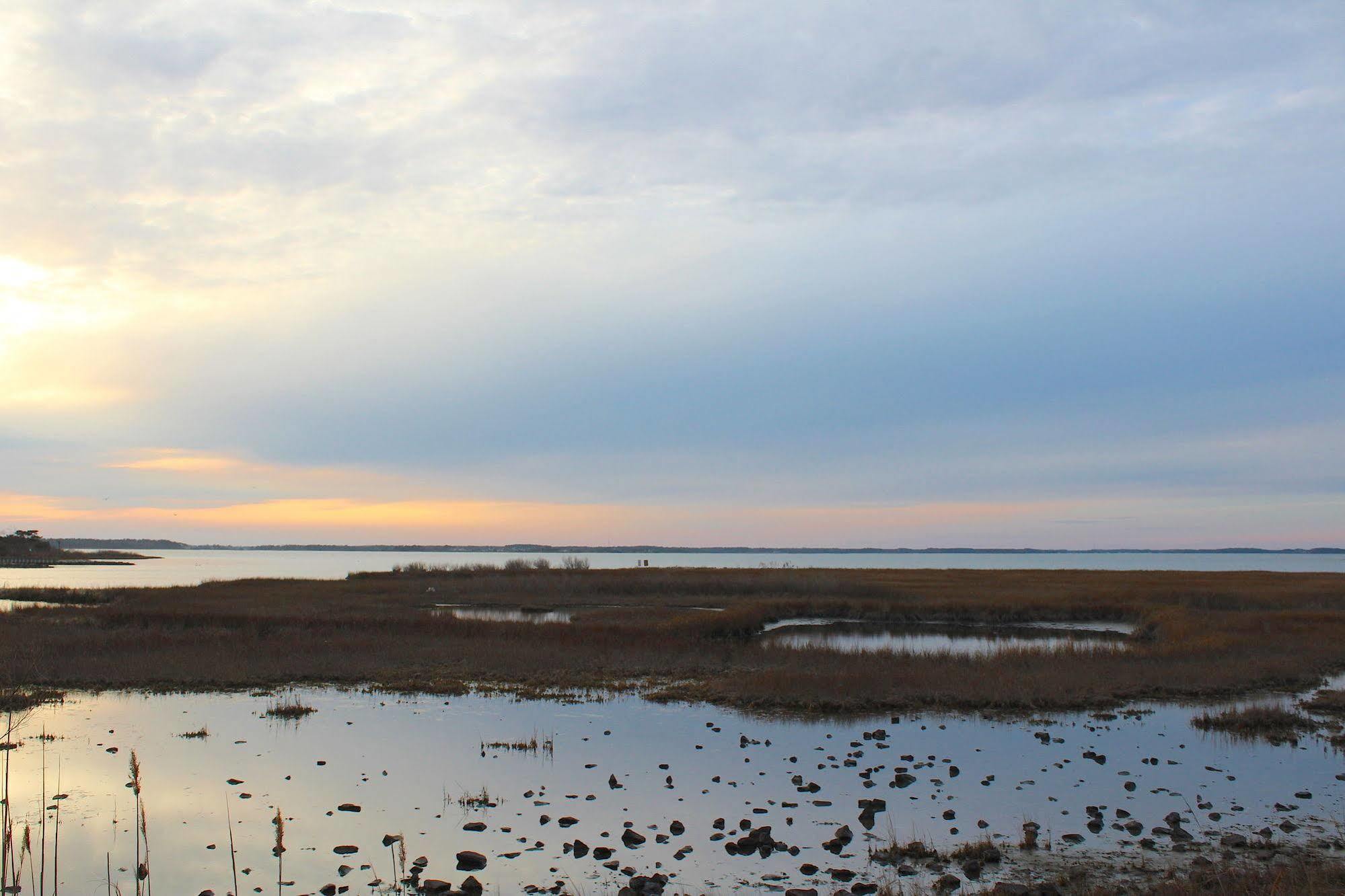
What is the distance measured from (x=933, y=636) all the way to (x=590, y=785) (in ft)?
100

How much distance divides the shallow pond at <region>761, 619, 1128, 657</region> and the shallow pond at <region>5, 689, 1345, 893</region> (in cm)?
1230

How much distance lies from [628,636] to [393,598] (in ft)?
108


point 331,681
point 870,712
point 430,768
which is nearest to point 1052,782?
point 870,712

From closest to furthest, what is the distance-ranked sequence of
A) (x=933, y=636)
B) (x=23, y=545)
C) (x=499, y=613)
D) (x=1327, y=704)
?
(x=1327, y=704) → (x=933, y=636) → (x=499, y=613) → (x=23, y=545)

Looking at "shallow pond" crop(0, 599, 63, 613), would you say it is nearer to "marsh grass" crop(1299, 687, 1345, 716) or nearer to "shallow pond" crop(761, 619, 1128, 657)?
"shallow pond" crop(761, 619, 1128, 657)

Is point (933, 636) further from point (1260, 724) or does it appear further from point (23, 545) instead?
point (23, 545)

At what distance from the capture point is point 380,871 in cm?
1166

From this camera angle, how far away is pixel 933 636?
141 feet

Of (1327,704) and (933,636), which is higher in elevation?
(1327,704)

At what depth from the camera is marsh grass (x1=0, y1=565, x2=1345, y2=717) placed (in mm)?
24688

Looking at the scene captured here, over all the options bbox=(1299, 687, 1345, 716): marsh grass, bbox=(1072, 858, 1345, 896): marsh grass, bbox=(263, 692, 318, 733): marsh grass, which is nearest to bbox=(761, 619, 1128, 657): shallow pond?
bbox=(1299, 687, 1345, 716): marsh grass

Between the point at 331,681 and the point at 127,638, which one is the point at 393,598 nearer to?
the point at 127,638

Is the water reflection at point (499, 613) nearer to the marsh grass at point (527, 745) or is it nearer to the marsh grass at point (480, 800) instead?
the marsh grass at point (527, 745)

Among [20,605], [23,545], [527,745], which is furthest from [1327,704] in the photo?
[23,545]
